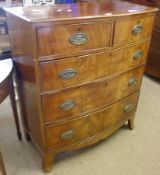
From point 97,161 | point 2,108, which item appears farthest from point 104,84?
point 2,108

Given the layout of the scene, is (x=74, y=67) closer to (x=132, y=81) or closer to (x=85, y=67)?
(x=85, y=67)

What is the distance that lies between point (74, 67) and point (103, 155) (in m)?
0.78

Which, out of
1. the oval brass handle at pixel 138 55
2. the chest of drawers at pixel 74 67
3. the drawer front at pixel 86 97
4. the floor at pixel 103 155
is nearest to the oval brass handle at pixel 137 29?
the chest of drawers at pixel 74 67

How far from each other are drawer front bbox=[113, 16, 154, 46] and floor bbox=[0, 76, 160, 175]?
0.82 metres

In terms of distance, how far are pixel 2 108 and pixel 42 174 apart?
84 cm

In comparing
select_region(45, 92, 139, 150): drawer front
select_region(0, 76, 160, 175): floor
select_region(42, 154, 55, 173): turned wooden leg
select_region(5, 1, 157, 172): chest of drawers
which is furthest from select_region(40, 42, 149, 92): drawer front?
select_region(0, 76, 160, 175): floor

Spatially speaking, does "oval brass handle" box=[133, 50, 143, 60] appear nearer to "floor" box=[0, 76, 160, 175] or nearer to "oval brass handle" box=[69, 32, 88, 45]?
"oval brass handle" box=[69, 32, 88, 45]

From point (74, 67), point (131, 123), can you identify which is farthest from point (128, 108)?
point (74, 67)

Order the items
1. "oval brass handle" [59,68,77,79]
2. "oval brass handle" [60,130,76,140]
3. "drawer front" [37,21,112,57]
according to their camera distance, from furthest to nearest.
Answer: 1. "oval brass handle" [60,130,76,140]
2. "oval brass handle" [59,68,77,79]
3. "drawer front" [37,21,112,57]

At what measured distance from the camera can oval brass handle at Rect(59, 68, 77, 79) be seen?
3.74 ft

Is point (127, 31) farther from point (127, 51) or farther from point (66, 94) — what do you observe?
point (66, 94)

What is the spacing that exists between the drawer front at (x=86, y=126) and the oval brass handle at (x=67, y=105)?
0.37ft

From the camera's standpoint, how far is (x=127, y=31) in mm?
1255

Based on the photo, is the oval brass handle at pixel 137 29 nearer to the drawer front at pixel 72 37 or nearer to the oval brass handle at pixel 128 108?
the drawer front at pixel 72 37
